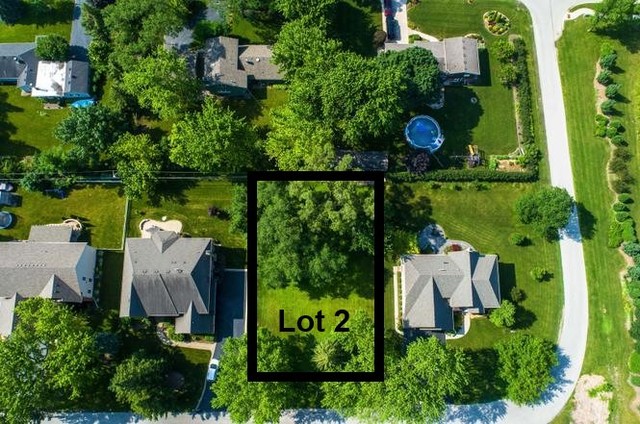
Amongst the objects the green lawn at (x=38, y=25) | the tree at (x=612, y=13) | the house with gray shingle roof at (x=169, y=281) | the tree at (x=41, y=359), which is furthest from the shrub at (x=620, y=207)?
the green lawn at (x=38, y=25)

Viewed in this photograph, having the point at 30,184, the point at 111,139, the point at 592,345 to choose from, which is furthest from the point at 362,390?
the point at 30,184

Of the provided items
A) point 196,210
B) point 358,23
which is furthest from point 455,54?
point 196,210

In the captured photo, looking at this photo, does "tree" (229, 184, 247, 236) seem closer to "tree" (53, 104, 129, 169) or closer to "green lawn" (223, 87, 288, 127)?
"green lawn" (223, 87, 288, 127)

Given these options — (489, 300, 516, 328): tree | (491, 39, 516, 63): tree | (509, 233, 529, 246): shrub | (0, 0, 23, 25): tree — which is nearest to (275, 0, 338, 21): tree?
(491, 39, 516, 63): tree

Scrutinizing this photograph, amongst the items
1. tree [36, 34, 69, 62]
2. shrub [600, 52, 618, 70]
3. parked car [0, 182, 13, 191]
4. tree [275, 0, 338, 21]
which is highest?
tree [275, 0, 338, 21]

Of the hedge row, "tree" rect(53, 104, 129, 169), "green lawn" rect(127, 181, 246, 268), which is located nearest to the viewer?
"tree" rect(53, 104, 129, 169)

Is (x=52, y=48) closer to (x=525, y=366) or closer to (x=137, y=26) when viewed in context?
(x=137, y=26)

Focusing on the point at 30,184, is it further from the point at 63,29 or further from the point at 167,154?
the point at 63,29
